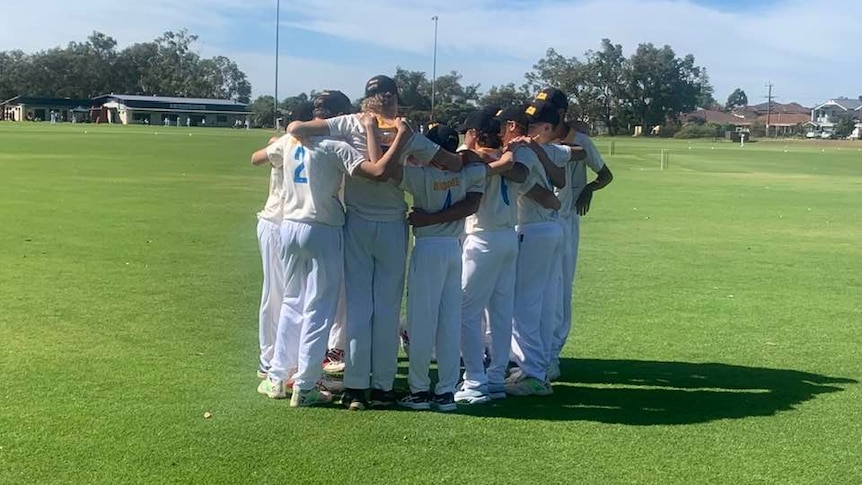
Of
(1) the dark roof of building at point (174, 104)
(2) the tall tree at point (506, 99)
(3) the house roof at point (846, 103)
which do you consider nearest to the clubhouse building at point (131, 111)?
(1) the dark roof of building at point (174, 104)

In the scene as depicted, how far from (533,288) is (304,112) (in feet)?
6.56

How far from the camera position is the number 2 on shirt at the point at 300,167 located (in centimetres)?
586

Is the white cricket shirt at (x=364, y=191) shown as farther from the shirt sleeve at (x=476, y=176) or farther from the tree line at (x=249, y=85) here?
the tree line at (x=249, y=85)

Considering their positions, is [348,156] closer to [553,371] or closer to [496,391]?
[496,391]

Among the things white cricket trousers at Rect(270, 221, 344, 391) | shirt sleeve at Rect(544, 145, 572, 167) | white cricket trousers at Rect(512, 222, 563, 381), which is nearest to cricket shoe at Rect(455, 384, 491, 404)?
white cricket trousers at Rect(512, 222, 563, 381)

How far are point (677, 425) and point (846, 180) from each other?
101 ft

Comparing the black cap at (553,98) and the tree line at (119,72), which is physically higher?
the tree line at (119,72)

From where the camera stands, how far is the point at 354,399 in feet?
19.7

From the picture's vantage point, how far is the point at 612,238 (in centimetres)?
1540

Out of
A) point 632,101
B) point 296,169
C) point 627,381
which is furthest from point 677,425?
point 632,101

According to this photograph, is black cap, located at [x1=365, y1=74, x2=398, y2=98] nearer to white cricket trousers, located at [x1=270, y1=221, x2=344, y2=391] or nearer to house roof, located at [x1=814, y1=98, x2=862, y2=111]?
white cricket trousers, located at [x1=270, y1=221, x2=344, y2=391]

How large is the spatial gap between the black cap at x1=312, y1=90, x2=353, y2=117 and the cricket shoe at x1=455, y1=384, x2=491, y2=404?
2.03 metres

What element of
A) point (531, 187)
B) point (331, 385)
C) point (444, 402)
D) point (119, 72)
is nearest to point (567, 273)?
point (531, 187)

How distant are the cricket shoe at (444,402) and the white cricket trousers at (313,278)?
771 millimetres
